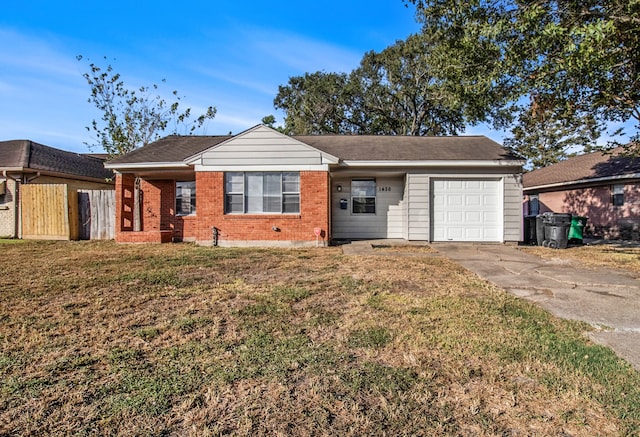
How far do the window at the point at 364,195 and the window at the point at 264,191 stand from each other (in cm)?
270

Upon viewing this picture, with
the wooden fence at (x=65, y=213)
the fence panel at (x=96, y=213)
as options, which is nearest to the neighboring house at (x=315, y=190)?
the fence panel at (x=96, y=213)

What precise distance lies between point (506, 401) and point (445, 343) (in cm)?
94

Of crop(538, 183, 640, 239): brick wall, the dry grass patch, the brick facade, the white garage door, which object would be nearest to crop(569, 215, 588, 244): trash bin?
the dry grass patch

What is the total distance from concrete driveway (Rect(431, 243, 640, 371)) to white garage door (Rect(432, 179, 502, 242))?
2.51 meters

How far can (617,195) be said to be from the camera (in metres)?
15.7

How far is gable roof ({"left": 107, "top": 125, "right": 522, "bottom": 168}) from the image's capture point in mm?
11617

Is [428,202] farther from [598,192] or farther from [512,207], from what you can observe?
[598,192]

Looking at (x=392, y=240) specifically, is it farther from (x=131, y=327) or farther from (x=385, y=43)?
(x=385, y=43)

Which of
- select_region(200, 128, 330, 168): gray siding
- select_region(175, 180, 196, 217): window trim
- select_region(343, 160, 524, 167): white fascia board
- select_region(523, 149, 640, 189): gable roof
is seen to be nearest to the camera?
select_region(200, 128, 330, 168): gray siding

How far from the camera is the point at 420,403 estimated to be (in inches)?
92.0

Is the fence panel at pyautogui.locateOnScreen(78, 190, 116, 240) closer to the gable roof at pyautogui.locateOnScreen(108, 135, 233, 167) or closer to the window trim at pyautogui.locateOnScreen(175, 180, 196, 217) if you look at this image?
the gable roof at pyautogui.locateOnScreen(108, 135, 233, 167)

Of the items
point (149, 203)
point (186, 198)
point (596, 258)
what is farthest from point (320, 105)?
point (596, 258)

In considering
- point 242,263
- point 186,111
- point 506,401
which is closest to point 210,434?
point 506,401

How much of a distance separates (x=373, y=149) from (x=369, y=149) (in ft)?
0.48
